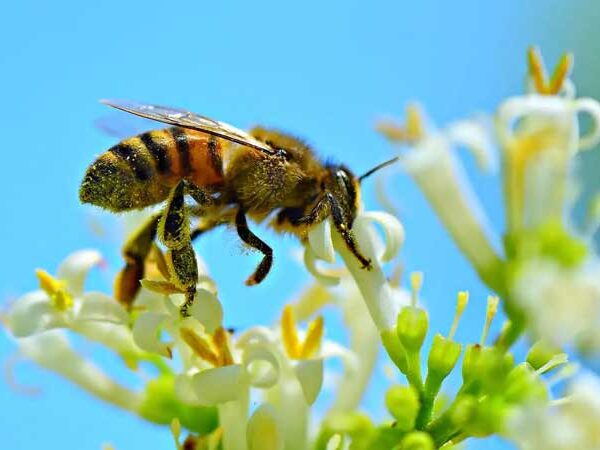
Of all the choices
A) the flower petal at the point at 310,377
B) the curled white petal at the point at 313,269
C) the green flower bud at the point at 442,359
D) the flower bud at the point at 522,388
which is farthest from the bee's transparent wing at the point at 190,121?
the flower bud at the point at 522,388

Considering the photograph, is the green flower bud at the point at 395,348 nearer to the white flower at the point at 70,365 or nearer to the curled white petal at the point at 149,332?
the curled white petal at the point at 149,332

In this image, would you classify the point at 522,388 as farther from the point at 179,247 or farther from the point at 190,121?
the point at 190,121

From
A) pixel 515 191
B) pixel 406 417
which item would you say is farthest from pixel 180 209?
pixel 515 191

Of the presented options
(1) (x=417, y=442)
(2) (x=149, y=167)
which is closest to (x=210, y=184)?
(2) (x=149, y=167)

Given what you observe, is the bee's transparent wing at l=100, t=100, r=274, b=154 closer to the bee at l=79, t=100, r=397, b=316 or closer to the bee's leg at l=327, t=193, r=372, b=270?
the bee at l=79, t=100, r=397, b=316

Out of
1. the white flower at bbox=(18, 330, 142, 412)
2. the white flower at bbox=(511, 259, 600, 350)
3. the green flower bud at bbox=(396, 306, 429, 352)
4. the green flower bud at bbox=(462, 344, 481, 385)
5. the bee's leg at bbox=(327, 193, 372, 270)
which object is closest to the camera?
the white flower at bbox=(511, 259, 600, 350)

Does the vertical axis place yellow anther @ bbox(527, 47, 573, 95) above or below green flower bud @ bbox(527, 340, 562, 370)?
above

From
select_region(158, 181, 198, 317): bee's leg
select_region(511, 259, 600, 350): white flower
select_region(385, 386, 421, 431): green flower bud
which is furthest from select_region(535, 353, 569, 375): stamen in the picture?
select_region(158, 181, 198, 317): bee's leg
